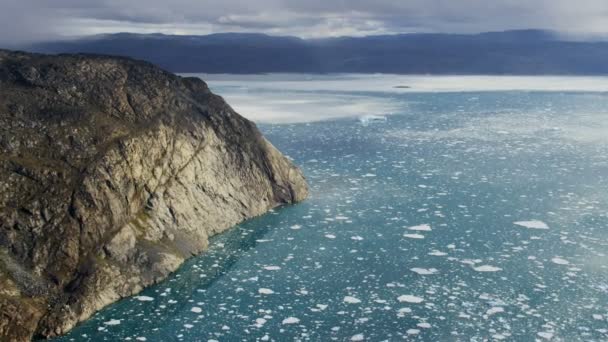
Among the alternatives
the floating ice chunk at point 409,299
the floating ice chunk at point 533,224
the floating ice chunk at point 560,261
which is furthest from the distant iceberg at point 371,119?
the floating ice chunk at point 409,299

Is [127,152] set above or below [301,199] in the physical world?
above

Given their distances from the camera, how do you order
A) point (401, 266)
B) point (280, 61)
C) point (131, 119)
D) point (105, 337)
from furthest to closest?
point (280, 61), point (131, 119), point (401, 266), point (105, 337)

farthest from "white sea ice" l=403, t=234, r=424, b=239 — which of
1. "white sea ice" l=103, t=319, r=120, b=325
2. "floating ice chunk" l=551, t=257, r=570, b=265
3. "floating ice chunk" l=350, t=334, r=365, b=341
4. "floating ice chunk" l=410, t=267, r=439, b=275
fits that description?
"white sea ice" l=103, t=319, r=120, b=325

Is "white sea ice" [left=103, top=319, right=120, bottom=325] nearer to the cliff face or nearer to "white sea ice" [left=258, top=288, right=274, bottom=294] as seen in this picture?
the cliff face

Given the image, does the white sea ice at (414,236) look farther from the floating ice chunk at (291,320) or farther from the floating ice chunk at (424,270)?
the floating ice chunk at (291,320)

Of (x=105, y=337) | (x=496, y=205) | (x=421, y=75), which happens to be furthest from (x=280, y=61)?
(x=105, y=337)

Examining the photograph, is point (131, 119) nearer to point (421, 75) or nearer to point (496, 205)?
point (496, 205)
